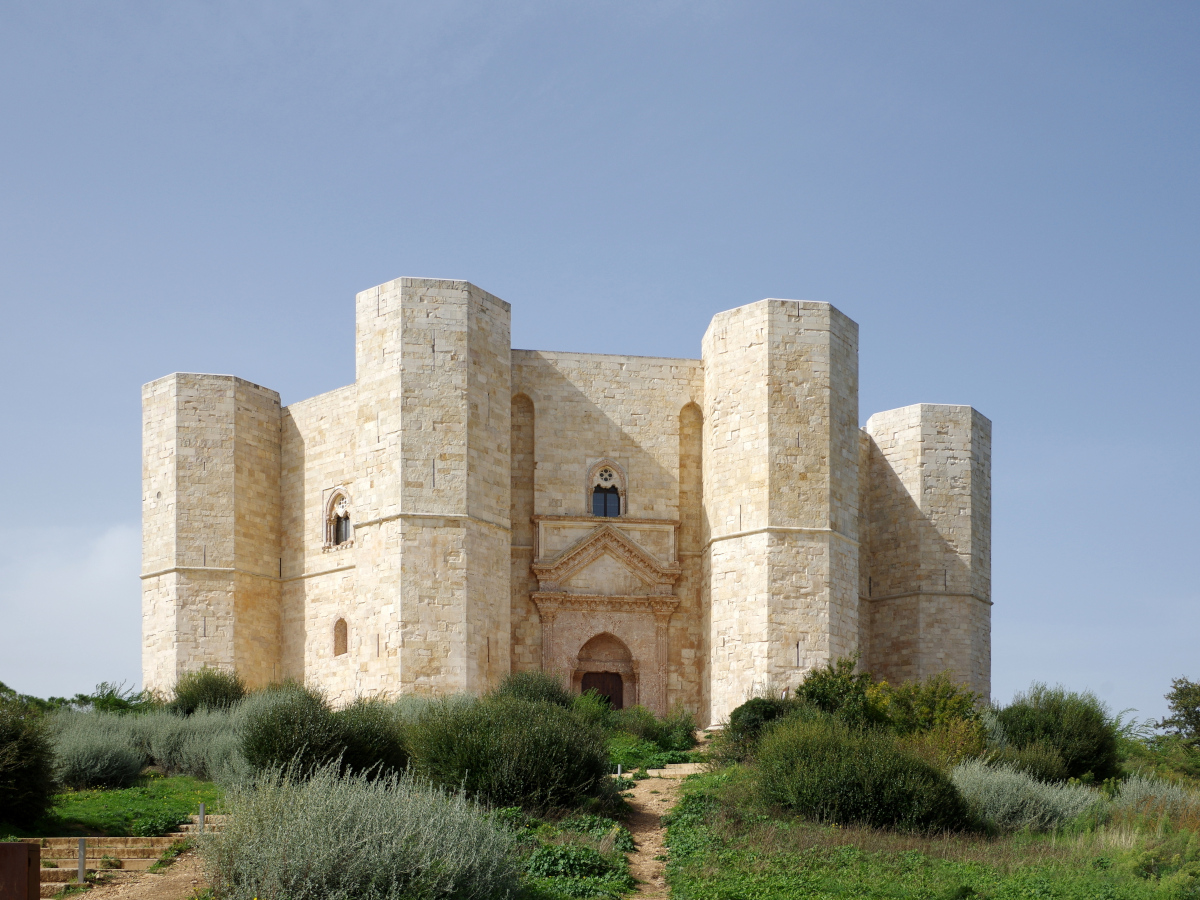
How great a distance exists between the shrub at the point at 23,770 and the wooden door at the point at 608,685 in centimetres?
1271

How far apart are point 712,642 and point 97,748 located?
1111cm

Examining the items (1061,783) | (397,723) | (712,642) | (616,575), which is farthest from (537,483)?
(1061,783)

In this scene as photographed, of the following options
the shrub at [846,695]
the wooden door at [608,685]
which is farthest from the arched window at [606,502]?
the shrub at [846,695]

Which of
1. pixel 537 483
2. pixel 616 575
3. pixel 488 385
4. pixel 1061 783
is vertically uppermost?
pixel 488 385

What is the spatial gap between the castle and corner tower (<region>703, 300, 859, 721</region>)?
0.15ft

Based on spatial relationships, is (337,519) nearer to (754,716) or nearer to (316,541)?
(316,541)

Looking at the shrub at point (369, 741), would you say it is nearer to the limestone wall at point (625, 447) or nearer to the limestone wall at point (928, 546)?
the limestone wall at point (625, 447)

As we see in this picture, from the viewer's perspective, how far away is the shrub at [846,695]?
19.1 m

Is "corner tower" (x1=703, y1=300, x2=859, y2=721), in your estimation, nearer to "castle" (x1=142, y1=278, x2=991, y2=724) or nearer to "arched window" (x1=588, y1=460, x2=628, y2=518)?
"castle" (x1=142, y1=278, x2=991, y2=724)

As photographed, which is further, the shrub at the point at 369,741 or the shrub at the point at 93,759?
the shrub at the point at 93,759

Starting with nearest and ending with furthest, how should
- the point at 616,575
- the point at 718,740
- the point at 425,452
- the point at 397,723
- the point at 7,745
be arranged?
1. the point at 7,745
2. the point at 397,723
3. the point at 718,740
4. the point at 425,452
5. the point at 616,575

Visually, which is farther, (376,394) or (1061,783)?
(376,394)

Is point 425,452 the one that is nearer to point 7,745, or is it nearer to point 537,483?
point 537,483

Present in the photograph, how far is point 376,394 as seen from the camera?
2419 centimetres
